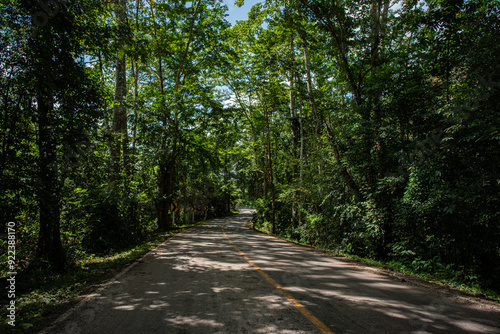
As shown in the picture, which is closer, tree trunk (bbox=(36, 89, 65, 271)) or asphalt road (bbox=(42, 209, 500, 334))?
asphalt road (bbox=(42, 209, 500, 334))

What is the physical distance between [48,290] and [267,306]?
4.08m

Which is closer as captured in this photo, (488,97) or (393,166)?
(488,97)

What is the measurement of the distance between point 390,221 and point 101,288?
25.7 ft

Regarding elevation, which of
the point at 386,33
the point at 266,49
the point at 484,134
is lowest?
the point at 484,134

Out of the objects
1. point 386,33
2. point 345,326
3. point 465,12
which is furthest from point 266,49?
point 345,326

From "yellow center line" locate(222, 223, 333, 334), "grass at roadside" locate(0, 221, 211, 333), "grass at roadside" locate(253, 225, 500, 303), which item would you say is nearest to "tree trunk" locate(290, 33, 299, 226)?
"grass at roadside" locate(253, 225, 500, 303)

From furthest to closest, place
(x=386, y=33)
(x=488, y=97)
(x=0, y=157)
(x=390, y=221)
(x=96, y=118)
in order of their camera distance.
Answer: (x=386, y=33)
(x=390, y=221)
(x=96, y=118)
(x=488, y=97)
(x=0, y=157)

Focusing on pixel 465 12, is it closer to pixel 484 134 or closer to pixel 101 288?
pixel 484 134

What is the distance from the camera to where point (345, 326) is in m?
3.19

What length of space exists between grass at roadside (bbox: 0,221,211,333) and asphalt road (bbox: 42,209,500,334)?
1.12 ft

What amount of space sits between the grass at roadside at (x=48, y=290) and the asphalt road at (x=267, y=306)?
1.12 ft

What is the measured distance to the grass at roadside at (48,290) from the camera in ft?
11.7

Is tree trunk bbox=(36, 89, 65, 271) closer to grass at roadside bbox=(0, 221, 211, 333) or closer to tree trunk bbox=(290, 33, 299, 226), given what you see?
grass at roadside bbox=(0, 221, 211, 333)

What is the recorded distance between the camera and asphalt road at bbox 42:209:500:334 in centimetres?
321
